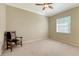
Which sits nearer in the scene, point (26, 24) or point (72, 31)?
point (72, 31)

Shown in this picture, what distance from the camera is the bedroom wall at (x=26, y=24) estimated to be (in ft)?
18.5

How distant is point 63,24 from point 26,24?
8.30 feet

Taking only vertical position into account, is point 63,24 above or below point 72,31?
above

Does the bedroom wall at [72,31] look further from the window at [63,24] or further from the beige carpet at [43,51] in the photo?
the beige carpet at [43,51]

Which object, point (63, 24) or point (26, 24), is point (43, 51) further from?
point (63, 24)

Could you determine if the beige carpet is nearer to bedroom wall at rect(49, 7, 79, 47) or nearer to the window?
bedroom wall at rect(49, 7, 79, 47)

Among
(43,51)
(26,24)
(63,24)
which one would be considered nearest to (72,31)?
(63,24)

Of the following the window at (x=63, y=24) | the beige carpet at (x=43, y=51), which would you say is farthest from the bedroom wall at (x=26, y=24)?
the beige carpet at (x=43, y=51)

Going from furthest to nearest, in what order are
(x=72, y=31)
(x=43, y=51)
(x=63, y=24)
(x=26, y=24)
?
(x=63, y=24), (x=26, y=24), (x=72, y=31), (x=43, y=51)

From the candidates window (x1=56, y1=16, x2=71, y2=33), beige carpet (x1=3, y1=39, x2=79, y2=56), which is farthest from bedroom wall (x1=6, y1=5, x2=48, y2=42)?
beige carpet (x1=3, y1=39, x2=79, y2=56)

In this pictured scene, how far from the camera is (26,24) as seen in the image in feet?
21.8

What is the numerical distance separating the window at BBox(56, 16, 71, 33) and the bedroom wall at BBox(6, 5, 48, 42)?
4.35 ft

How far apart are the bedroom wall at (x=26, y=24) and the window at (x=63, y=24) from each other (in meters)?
1.32

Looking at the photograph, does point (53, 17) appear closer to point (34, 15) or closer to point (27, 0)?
point (34, 15)
